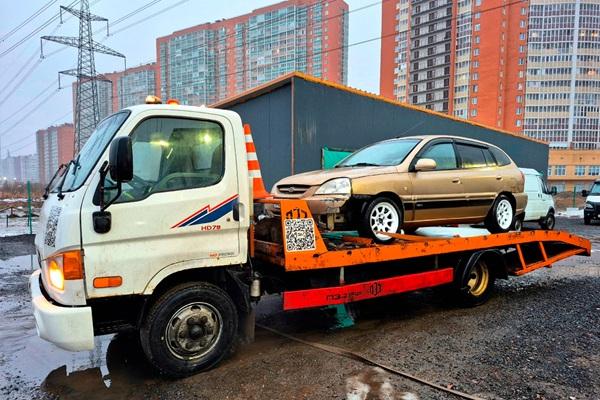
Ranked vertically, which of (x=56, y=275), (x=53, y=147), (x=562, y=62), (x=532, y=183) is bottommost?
(x=56, y=275)

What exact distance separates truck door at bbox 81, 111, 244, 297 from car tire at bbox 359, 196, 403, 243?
169 cm

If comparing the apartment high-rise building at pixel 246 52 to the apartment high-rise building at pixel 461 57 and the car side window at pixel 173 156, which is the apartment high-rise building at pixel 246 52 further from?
the car side window at pixel 173 156

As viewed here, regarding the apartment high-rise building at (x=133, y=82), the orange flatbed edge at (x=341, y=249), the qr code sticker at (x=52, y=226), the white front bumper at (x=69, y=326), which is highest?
the apartment high-rise building at (x=133, y=82)

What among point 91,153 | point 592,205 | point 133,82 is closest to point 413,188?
point 91,153

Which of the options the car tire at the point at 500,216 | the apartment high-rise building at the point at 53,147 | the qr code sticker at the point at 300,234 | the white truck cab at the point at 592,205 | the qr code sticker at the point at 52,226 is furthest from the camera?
the apartment high-rise building at the point at 53,147

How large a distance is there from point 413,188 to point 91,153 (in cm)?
364

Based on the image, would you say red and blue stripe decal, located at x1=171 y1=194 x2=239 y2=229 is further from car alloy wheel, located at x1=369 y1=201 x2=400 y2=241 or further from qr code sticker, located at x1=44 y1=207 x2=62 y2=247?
car alloy wheel, located at x1=369 y1=201 x2=400 y2=241

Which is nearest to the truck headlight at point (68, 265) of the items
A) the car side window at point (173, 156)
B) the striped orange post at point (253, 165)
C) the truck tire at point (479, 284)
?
the car side window at point (173, 156)

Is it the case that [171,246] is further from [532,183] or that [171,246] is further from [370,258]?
[532,183]

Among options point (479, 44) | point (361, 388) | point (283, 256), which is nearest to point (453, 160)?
point (283, 256)

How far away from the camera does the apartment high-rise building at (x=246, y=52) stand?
6425 centimetres

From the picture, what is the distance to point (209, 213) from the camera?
3.38 meters

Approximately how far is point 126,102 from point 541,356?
222ft

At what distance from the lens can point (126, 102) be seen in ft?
204
